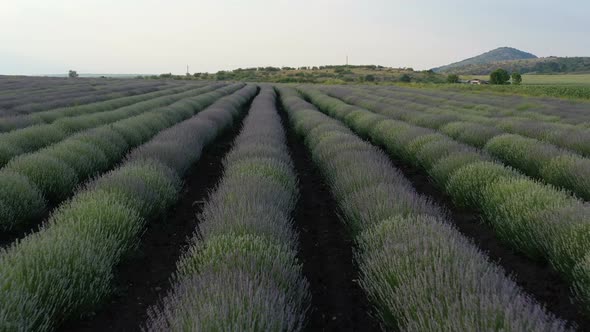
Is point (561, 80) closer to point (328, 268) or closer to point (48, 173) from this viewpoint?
point (328, 268)

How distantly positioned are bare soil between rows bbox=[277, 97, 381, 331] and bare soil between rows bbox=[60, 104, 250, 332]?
3.21ft

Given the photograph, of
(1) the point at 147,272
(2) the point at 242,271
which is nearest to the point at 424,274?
(2) the point at 242,271

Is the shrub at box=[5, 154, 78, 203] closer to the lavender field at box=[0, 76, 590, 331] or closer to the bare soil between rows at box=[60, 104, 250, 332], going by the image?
the lavender field at box=[0, 76, 590, 331]

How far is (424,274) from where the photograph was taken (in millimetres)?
2229

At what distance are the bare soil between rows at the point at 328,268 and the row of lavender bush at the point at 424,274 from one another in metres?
0.17

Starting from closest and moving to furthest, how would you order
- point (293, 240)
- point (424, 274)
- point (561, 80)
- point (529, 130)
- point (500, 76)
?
point (424, 274) < point (293, 240) < point (529, 130) < point (561, 80) < point (500, 76)

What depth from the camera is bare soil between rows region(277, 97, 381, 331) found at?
9.16ft

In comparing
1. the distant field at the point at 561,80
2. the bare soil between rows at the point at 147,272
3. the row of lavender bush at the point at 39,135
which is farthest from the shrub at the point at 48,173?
the distant field at the point at 561,80

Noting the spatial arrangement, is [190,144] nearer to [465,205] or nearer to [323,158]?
[323,158]

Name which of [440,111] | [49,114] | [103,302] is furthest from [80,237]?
[440,111]

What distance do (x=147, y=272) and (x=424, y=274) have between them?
2.20 meters

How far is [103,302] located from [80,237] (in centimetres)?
46

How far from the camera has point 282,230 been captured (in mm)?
3156

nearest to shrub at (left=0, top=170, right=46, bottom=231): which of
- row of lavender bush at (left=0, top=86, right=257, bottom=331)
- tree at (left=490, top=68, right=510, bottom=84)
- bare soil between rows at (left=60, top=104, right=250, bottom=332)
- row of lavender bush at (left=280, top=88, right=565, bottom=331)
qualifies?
row of lavender bush at (left=0, top=86, right=257, bottom=331)
